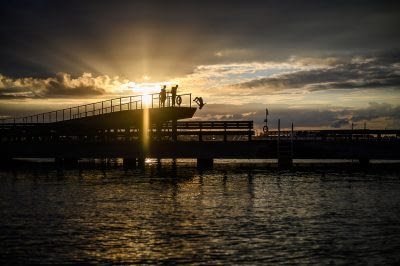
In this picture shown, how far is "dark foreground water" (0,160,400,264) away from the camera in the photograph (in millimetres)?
14531

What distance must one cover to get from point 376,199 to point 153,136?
29.1 m

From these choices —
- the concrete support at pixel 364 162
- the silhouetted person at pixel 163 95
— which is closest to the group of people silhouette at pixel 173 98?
the silhouetted person at pixel 163 95

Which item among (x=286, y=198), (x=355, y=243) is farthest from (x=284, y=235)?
(x=286, y=198)

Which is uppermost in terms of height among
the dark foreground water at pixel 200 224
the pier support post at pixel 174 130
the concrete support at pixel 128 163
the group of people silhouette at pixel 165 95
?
the group of people silhouette at pixel 165 95

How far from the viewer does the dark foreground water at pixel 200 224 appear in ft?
47.7

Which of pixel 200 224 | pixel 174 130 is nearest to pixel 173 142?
pixel 174 130

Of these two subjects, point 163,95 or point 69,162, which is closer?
point 163,95

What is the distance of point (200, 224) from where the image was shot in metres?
19.2

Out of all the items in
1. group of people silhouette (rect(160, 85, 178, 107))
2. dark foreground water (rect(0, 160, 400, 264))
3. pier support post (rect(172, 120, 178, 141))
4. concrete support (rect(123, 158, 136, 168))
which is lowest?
dark foreground water (rect(0, 160, 400, 264))

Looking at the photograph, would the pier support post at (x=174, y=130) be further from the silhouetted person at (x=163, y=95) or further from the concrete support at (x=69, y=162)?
the concrete support at (x=69, y=162)

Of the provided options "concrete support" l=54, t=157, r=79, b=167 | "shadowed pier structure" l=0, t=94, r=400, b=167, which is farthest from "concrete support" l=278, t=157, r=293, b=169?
"concrete support" l=54, t=157, r=79, b=167

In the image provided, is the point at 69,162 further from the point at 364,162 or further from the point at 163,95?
the point at 364,162

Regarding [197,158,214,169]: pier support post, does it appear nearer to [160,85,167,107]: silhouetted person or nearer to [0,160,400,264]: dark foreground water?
[160,85,167,107]: silhouetted person

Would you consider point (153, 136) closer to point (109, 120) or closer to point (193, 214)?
point (109, 120)
